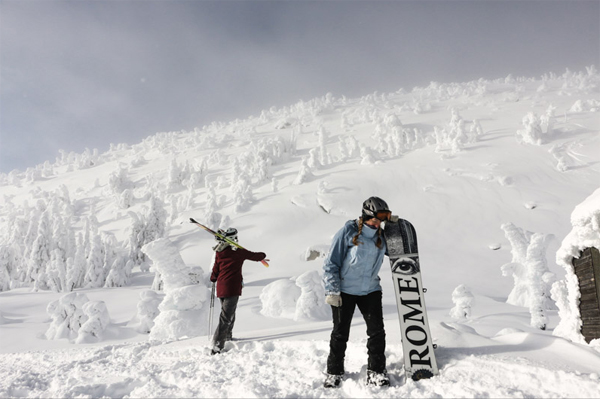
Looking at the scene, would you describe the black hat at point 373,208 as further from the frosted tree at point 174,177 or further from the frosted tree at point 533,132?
the frosted tree at point 174,177

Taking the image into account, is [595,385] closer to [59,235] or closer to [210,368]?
[210,368]

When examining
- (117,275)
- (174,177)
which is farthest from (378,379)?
(174,177)

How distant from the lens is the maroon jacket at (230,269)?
4910 millimetres

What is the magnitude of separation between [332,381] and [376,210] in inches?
67.2

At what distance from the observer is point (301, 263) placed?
22.4 meters

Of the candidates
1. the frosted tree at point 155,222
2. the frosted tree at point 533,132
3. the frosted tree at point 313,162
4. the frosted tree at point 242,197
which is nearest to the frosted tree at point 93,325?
the frosted tree at point 155,222

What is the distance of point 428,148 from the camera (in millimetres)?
42625

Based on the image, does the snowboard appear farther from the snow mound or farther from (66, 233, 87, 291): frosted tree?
(66, 233, 87, 291): frosted tree

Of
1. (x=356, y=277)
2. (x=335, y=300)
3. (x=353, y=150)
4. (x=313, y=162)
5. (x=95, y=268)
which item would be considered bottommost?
(x=335, y=300)

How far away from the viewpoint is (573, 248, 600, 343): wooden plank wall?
3.99 metres

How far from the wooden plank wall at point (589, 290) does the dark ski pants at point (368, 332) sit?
307 centimetres

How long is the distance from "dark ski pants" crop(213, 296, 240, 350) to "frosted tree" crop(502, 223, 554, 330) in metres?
11.5

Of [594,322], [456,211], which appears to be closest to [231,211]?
[456,211]

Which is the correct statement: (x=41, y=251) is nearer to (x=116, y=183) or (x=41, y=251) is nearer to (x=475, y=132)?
(x=116, y=183)
